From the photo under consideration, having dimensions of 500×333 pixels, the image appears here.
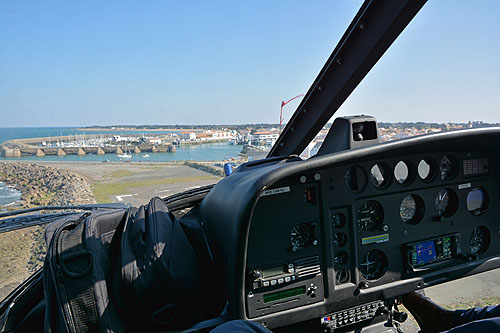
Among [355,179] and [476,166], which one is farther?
[476,166]

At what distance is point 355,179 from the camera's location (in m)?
1.96

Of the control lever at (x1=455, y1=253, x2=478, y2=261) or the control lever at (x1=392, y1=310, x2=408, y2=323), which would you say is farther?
the control lever at (x1=455, y1=253, x2=478, y2=261)

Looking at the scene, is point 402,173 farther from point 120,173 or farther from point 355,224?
point 120,173

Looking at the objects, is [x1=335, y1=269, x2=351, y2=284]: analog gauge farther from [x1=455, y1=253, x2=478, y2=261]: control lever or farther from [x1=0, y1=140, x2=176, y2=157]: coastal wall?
[x1=0, y1=140, x2=176, y2=157]: coastal wall

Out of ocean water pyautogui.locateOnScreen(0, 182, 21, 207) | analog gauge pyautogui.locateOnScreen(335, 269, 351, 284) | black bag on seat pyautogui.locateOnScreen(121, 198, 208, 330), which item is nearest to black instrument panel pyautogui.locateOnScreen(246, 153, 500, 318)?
analog gauge pyautogui.locateOnScreen(335, 269, 351, 284)

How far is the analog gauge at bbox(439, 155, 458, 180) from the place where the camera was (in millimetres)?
2129

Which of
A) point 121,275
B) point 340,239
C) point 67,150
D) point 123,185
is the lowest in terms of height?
point 340,239

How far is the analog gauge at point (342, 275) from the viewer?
1923 mm

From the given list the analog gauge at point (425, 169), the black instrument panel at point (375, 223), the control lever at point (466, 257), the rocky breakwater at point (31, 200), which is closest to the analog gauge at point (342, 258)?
the black instrument panel at point (375, 223)

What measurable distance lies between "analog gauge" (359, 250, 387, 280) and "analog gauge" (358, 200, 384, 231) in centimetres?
15

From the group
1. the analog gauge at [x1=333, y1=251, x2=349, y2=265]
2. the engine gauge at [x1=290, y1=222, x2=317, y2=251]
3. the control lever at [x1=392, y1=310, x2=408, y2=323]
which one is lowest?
the control lever at [x1=392, y1=310, x2=408, y2=323]

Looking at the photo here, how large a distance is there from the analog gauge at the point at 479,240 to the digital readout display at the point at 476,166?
14.1 inches

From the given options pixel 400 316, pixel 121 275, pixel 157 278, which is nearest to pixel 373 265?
pixel 400 316

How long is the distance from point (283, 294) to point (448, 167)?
4.15ft
